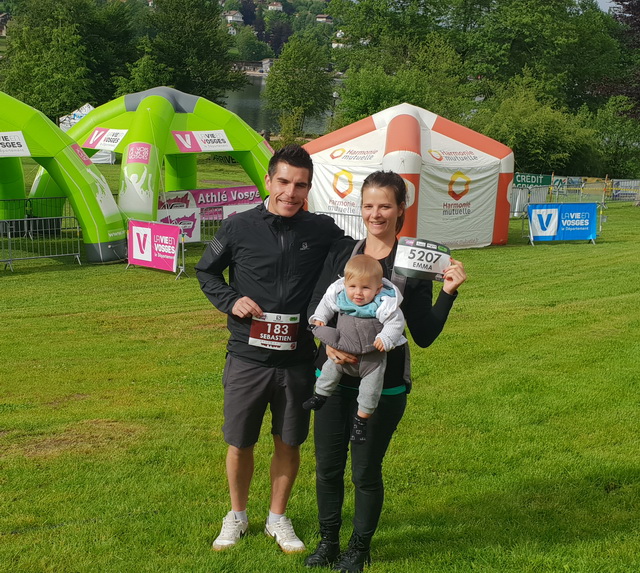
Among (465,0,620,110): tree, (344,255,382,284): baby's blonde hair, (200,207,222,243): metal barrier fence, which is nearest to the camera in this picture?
(344,255,382,284): baby's blonde hair

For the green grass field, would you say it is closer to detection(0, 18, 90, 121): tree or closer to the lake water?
detection(0, 18, 90, 121): tree

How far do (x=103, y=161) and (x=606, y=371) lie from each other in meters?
39.8

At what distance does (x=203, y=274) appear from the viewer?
437cm

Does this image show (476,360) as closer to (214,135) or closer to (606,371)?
(606,371)

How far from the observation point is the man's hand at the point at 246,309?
4.06 metres

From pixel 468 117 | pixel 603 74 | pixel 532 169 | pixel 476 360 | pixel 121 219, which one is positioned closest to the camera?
pixel 476 360

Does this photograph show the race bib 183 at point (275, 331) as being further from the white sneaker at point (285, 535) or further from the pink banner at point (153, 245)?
the pink banner at point (153, 245)

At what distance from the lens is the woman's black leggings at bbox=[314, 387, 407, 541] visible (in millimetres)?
3846

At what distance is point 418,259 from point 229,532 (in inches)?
78.6

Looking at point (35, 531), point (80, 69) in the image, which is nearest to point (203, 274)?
point (35, 531)

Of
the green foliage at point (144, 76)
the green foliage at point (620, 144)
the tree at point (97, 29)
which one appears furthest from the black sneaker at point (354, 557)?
the tree at point (97, 29)

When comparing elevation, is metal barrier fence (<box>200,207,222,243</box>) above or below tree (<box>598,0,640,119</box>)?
below

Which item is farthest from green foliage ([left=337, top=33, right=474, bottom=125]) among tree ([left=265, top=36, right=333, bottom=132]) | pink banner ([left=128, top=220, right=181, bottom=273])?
pink banner ([left=128, top=220, right=181, bottom=273])

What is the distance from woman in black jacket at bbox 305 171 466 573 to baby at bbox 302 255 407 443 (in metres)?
0.06
